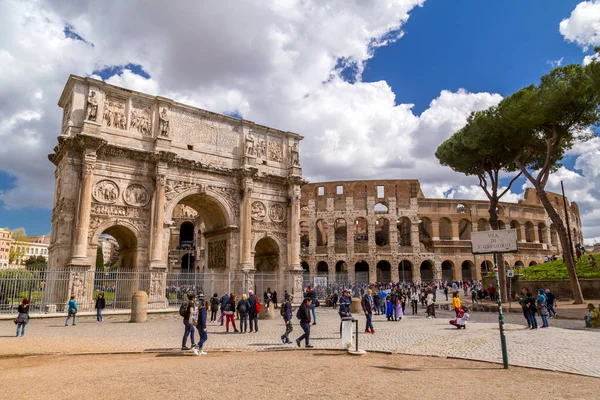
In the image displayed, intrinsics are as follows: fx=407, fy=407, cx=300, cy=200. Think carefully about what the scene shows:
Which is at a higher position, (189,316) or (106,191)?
(106,191)

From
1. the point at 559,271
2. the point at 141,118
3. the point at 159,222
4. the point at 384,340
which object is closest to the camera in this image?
the point at 384,340

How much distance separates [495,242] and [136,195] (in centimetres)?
1618

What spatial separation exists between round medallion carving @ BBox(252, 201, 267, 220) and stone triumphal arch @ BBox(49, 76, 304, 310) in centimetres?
6

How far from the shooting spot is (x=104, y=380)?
20.0 ft

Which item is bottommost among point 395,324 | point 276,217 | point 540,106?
point 395,324

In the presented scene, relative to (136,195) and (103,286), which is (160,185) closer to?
(136,195)

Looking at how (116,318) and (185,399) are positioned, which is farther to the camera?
(116,318)

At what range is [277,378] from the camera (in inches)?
243

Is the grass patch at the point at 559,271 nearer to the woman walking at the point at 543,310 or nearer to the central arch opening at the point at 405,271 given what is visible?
the woman walking at the point at 543,310

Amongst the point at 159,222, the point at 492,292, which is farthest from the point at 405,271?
the point at 159,222

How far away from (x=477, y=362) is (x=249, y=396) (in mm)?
4483

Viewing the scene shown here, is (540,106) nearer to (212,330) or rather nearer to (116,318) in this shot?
(212,330)

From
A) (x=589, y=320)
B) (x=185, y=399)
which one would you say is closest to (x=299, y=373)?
(x=185, y=399)

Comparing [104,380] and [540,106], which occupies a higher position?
[540,106]
